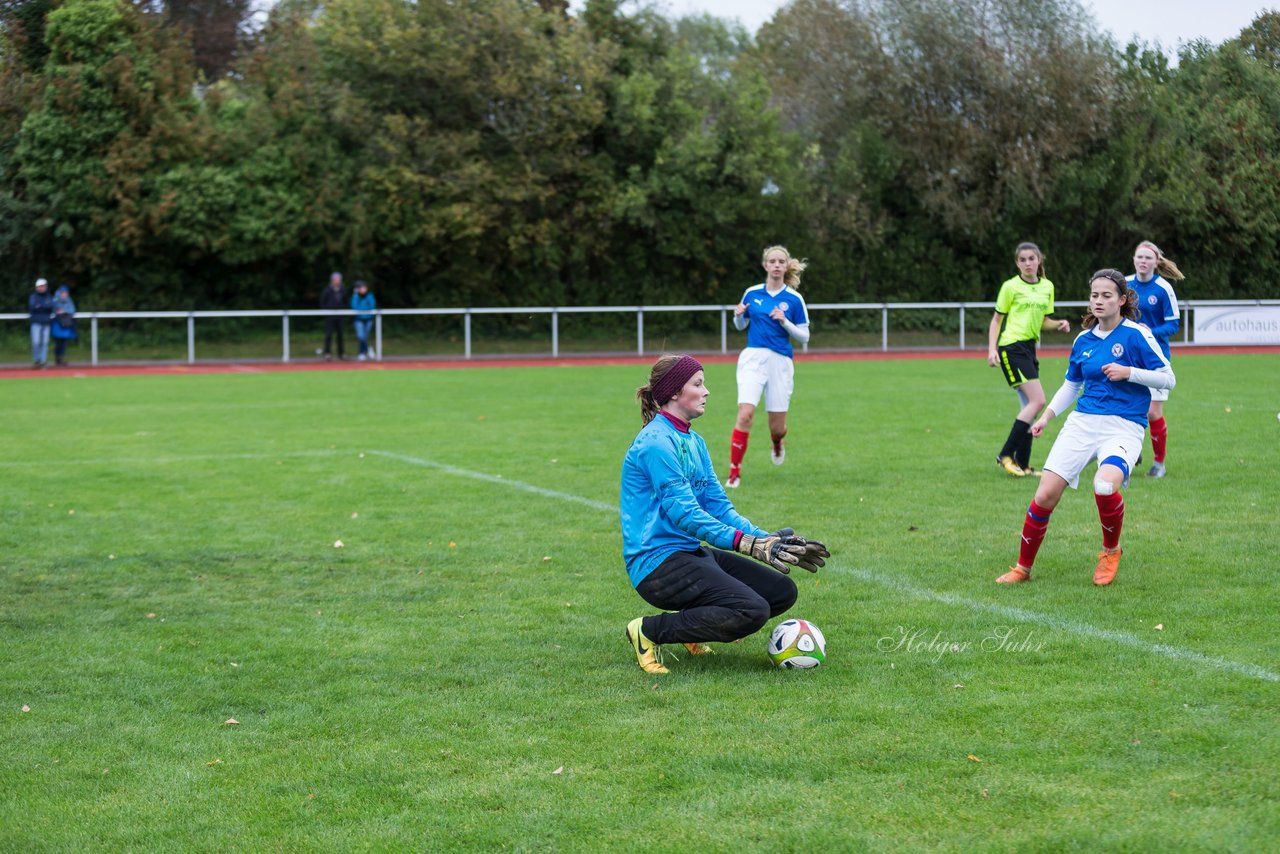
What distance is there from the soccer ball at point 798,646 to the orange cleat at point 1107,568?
2.28 metres

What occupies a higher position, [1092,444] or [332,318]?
[332,318]

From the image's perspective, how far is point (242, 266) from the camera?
35375mm

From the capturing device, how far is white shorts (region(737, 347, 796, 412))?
474 inches

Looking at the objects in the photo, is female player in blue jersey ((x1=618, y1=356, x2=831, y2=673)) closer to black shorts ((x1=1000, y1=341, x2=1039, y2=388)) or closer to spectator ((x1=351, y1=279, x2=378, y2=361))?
black shorts ((x1=1000, y1=341, x2=1039, y2=388))

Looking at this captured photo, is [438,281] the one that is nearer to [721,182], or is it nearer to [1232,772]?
Result: [721,182]

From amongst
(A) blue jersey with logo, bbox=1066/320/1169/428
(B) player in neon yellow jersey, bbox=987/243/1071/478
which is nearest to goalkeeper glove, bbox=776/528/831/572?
(A) blue jersey with logo, bbox=1066/320/1169/428

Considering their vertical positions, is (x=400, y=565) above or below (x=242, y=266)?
below

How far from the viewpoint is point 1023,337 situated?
12375mm

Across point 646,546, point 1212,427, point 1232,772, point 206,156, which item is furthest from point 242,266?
point 1232,772

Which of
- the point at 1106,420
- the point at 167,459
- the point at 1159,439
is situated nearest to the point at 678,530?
the point at 1106,420

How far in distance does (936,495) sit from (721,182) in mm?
25246

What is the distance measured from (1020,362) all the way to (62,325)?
2338 cm

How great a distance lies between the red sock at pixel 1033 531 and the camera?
765cm

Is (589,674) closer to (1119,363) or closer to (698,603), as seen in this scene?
(698,603)
